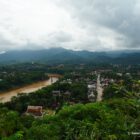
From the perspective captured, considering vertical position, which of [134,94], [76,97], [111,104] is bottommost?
[76,97]

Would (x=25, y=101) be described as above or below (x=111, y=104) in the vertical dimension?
below

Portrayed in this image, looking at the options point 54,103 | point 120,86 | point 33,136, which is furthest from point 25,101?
point 120,86

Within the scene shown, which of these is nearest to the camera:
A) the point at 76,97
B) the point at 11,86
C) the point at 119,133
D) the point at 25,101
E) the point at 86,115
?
the point at 119,133

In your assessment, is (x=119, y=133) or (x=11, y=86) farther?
(x=11, y=86)

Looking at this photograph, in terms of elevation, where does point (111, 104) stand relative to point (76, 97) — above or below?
above

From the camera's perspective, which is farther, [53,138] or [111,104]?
[111,104]

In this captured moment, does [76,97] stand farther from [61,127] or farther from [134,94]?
[134,94]

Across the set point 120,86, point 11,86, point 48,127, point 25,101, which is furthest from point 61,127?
point 11,86

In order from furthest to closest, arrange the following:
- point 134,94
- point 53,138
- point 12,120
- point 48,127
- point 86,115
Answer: point 12,120 < point 86,115 < point 48,127 < point 53,138 < point 134,94

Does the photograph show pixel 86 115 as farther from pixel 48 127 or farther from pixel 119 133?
pixel 119 133
